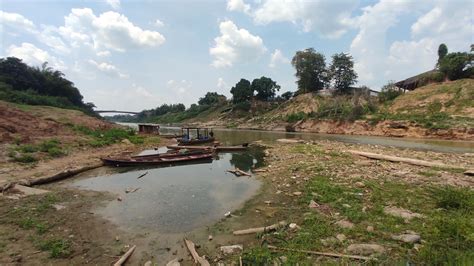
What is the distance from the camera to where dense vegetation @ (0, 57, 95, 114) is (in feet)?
133

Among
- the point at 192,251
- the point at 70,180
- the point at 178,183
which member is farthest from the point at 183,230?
the point at 70,180

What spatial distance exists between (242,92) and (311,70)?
87.0 ft

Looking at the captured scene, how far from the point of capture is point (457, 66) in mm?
47281

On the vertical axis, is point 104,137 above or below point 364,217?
above

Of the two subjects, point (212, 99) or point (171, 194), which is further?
point (212, 99)

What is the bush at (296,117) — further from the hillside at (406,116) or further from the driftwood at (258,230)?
the driftwood at (258,230)

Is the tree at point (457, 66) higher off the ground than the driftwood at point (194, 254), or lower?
higher

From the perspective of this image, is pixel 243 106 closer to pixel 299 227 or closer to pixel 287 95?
pixel 287 95

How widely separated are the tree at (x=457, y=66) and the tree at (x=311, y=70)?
3188cm

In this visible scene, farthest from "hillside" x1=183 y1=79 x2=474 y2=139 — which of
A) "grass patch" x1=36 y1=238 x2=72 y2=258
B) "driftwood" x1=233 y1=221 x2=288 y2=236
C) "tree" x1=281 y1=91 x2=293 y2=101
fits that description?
"grass patch" x1=36 y1=238 x2=72 y2=258

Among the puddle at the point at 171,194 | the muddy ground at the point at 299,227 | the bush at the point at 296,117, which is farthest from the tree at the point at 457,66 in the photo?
the puddle at the point at 171,194

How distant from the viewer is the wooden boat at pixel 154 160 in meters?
19.5

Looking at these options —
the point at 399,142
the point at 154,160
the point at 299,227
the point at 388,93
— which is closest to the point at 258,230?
the point at 299,227

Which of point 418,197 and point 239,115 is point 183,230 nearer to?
point 418,197
